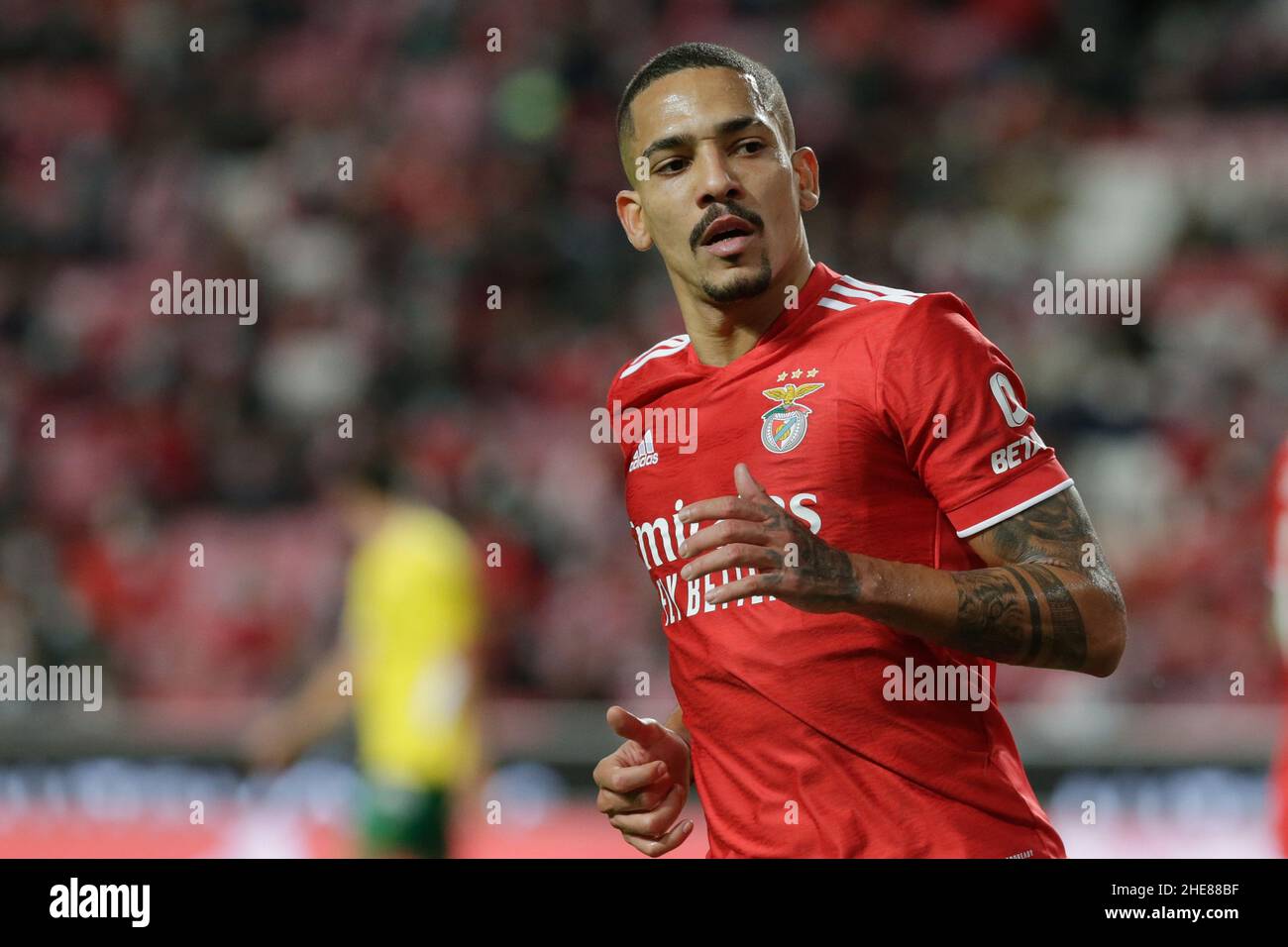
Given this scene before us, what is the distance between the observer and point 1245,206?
995cm

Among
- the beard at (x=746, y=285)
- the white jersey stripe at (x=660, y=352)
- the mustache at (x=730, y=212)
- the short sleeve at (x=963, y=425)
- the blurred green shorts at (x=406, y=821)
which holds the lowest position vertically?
the blurred green shorts at (x=406, y=821)

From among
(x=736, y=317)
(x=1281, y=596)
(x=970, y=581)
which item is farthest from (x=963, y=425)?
(x=1281, y=596)

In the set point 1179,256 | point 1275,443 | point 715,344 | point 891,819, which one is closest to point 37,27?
point 1179,256

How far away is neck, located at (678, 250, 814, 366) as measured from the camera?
3197 mm

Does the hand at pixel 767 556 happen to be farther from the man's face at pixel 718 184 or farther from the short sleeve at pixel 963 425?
the man's face at pixel 718 184

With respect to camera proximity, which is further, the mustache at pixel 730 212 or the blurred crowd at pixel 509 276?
the blurred crowd at pixel 509 276

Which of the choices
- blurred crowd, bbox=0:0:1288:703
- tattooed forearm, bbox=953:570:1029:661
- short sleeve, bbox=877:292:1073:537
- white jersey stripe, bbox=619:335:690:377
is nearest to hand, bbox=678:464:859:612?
tattooed forearm, bbox=953:570:1029:661

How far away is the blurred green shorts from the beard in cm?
413

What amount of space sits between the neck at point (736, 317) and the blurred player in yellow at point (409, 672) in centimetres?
377

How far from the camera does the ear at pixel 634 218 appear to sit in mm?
3527

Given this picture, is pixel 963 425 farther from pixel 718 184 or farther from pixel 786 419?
pixel 718 184

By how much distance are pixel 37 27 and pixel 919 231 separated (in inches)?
272

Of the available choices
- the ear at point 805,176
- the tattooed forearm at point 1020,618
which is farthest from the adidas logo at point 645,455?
the tattooed forearm at point 1020,618

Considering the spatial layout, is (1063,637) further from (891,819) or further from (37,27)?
(37,27)
